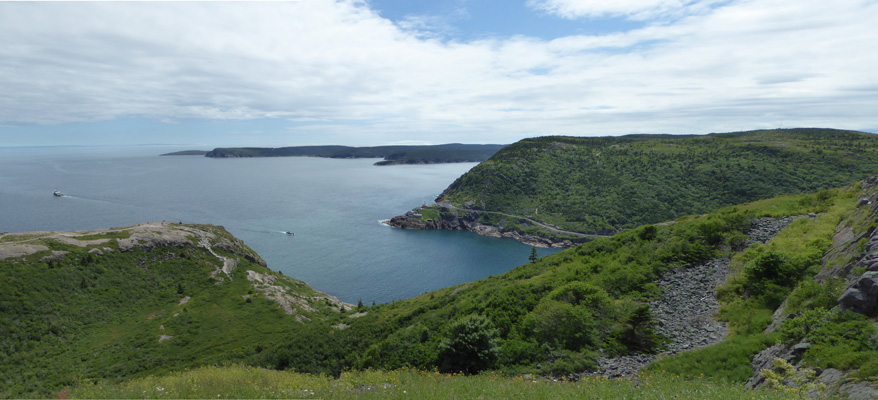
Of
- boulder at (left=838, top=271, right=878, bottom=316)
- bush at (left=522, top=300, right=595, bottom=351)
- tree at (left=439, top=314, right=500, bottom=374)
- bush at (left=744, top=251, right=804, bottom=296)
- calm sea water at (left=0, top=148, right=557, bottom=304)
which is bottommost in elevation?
calm sea water at (left=0, top=148, right=557, bottom=304)

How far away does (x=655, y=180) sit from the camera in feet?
524

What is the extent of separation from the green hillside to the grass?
124 meters

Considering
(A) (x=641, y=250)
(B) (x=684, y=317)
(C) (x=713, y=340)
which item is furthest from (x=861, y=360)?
(A) (x=641, y=250)

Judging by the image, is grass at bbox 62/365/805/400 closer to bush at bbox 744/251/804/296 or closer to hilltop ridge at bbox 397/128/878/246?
bush at bbox 744/251/804/296

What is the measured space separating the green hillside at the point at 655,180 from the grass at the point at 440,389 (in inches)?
4882

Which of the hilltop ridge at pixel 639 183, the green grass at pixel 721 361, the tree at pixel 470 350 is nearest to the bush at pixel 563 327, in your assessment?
the tree at pixel 470 350

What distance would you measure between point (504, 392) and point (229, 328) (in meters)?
43.3

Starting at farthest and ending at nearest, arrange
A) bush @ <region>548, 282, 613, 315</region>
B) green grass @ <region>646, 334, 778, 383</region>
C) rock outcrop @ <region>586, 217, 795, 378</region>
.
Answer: bush @ <region>548, 282, 613, 315</region>, rock outcrop @ <region>586, 217, 795, 378</region>, green grass @ <region>646, 334, 778, 383</region>

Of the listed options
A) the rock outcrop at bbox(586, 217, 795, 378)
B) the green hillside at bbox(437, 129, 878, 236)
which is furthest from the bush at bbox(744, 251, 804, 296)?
the green hillside at bbox(437, 129, 878, 236)

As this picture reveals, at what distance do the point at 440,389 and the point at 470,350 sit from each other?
5.13 m

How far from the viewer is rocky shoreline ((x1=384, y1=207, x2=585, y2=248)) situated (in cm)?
12981

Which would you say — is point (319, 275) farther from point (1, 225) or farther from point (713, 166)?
point (713, 166)

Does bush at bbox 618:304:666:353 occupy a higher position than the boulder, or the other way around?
the boulder

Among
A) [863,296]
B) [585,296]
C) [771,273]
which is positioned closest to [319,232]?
[585,296]
